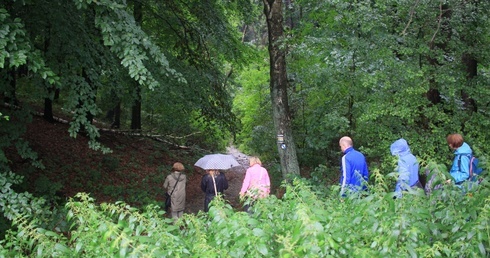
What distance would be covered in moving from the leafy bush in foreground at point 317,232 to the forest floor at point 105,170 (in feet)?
20.7

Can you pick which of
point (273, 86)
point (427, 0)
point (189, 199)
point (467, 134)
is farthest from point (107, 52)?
point (467, 134)

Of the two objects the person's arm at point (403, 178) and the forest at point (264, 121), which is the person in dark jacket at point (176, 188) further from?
the person's arm at point (403, 178)

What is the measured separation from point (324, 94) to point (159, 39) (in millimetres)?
5668

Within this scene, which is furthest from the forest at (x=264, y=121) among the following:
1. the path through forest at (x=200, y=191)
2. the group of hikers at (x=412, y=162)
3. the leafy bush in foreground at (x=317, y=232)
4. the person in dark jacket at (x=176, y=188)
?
the person in dark jacket at (x=176, y=188)

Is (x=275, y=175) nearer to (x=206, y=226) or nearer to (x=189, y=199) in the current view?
(x=189, y=199)

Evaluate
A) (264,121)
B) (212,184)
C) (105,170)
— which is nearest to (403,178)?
(212,184)

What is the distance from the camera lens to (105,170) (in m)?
12.1

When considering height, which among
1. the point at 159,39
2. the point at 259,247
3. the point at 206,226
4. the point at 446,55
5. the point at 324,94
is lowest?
the point at 206,226

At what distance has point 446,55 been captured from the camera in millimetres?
8242

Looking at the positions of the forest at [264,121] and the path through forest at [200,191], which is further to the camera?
the path through forest at [200,191]

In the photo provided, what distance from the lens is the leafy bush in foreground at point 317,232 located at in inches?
95.8

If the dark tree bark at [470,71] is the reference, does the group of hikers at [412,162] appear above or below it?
below

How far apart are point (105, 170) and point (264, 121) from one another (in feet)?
19.0

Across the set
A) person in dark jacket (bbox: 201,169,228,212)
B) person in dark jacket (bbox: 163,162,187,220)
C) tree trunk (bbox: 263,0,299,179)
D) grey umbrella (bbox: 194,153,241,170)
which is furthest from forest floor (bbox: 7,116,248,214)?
person in dark jacket (bbox: 201,169,228,212)
